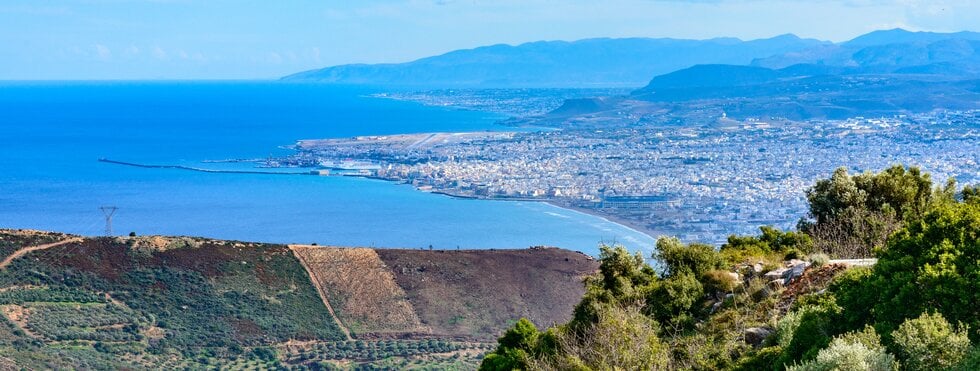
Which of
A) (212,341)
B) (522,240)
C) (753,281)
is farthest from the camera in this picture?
(522,240)

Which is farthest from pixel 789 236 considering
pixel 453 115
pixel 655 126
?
pixel 453 115

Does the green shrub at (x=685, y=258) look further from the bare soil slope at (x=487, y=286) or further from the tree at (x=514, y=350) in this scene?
the bare soil slope at (x=487, y=286)

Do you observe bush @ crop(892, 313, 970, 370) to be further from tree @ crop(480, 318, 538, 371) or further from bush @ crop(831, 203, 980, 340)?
tree @ crop(480, 318, 538, 371)

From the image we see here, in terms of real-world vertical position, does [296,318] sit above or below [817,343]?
below

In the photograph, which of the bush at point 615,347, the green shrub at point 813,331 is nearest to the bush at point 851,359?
the green shrub at point 813,331

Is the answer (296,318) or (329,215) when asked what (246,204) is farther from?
(296,318)

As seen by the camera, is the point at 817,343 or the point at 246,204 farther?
the point at 246,204

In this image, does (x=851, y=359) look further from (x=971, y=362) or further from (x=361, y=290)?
(x=361, y=290)
